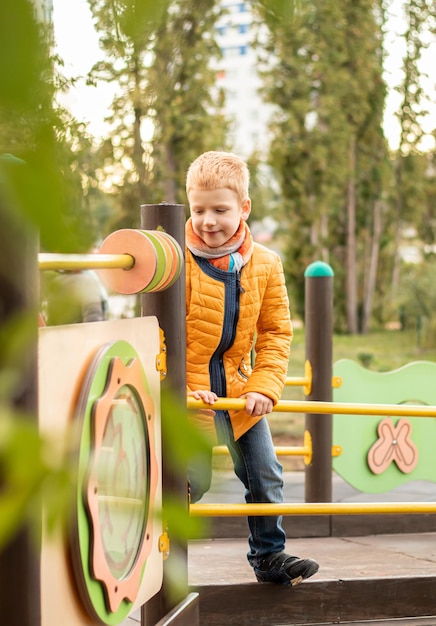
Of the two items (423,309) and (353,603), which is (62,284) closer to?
(353,603)

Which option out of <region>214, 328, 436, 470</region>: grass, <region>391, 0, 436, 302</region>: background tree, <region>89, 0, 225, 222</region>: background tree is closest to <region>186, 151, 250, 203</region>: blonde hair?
<region>89, 0, 225, 222</region>: background tree

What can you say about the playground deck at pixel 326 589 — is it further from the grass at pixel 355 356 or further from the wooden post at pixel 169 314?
the grass at pixel 355 356

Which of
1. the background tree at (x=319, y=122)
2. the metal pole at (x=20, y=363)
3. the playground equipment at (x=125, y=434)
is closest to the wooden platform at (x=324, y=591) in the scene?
the playground equipment at (x=125, y=434)

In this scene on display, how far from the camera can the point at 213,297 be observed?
8.31 feet

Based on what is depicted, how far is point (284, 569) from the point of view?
263 cm

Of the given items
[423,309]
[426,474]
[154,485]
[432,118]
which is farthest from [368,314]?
[154,485]

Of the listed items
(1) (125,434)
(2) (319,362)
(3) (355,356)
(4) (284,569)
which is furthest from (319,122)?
(1) (125,434)

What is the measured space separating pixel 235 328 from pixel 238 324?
13 mm

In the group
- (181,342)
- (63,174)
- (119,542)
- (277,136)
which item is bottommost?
(119,542)

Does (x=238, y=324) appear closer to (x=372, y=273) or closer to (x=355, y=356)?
(x=355, y=356)

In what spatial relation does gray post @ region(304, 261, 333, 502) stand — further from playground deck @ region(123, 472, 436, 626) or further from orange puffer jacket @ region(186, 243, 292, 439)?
orange puffer jacket @ region(186, 243, 292, 439)

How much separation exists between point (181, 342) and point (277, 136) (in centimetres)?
1176

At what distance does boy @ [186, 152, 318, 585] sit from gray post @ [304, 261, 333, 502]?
1.22 meters

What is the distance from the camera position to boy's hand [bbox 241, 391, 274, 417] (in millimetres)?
2461
